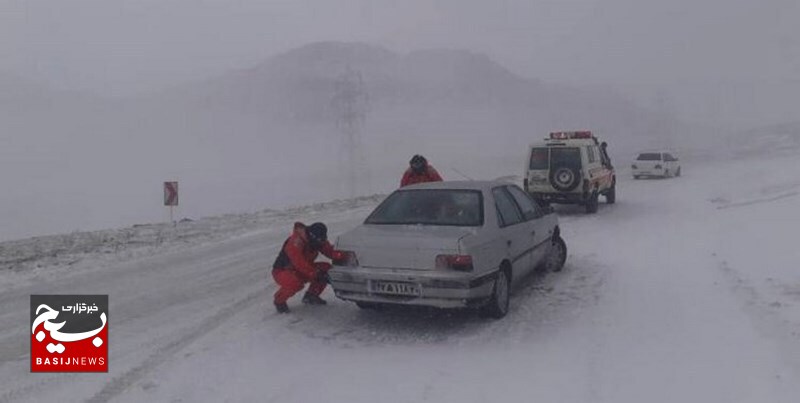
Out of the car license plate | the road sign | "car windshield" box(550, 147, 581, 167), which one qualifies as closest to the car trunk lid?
the car license plate

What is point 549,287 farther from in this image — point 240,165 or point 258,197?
point 240,165

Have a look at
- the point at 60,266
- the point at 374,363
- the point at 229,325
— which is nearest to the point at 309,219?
the point at 60,266

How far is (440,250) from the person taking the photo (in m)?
6.42

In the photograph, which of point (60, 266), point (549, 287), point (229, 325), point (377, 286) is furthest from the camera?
point (60, 266)

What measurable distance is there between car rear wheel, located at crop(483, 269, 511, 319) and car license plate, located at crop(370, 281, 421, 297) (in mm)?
908

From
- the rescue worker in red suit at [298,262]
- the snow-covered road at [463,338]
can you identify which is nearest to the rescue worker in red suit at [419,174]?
the snow-covered road at [463,338]

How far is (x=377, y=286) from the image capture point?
658 centimetres

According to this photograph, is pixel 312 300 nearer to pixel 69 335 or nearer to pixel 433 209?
pixel 433 209

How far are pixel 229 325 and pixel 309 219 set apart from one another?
416 inches

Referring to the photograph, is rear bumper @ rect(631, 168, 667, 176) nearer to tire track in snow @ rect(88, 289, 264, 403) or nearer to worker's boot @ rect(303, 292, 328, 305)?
tire track in snow @ rect(88, 289, 264, 403)

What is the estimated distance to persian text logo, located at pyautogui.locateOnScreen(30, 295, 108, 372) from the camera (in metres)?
5.93

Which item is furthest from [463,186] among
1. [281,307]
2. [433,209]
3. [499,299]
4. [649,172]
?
[649,172]

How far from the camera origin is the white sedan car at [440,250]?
6402mm

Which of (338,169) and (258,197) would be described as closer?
(258,197)
